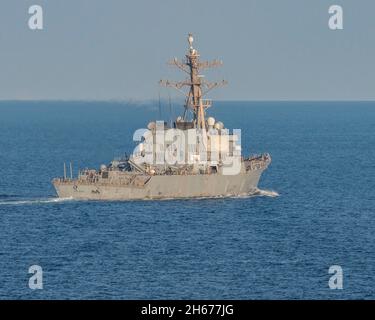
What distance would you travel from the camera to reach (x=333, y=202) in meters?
86.9

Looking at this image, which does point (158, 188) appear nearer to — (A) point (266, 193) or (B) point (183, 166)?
(B) point (183, 166)

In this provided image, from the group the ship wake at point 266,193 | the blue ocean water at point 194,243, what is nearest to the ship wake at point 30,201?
the blue ocean water at point 194,243

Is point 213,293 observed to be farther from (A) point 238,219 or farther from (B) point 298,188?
(B) point 298,188

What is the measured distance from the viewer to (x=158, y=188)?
82625 millimetres

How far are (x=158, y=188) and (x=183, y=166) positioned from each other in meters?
Answer: 3.03

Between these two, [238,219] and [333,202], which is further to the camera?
[333,202]

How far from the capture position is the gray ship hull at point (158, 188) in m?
81.3

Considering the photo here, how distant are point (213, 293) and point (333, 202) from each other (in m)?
34.3

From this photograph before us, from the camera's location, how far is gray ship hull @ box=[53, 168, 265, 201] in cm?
8131

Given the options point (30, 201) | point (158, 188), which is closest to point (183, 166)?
point (158, 188)

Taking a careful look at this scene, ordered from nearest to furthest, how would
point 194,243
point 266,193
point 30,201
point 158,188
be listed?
point 194,243 → point 30,201 → point 158,188 → point 266,193

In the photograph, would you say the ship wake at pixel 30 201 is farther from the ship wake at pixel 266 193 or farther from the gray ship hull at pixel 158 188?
the ship wake at pixel 266 193
